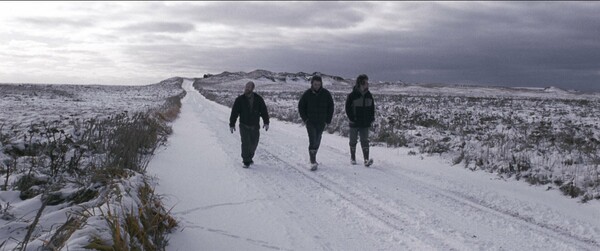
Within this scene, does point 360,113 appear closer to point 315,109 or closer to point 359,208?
point 315,109

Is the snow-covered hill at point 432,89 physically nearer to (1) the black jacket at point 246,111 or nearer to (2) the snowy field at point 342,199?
(2) the snowy field at point 342,199

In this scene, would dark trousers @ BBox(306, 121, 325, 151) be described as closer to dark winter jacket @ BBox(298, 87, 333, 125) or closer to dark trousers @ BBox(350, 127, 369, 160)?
dark winter jacket @ BBox(298, 87, 333, 125)

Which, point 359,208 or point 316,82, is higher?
point 316,82

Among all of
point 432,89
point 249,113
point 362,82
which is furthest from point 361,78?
point 432,89

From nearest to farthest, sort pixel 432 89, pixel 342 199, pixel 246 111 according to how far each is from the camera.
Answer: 1. pixel 342 199
2. pixel 246 111
3. pixel 432 89

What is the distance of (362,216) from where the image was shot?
18.4 feet

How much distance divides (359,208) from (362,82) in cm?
396

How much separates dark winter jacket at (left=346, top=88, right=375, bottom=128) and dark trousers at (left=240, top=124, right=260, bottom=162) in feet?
6.83

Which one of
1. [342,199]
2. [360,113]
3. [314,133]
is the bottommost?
[342,199]

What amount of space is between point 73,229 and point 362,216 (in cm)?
332

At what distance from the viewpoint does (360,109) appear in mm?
9539

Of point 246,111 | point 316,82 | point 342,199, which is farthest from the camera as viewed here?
point 246,111

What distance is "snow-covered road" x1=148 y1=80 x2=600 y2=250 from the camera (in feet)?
15.7

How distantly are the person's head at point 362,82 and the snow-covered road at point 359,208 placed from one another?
1.64m
